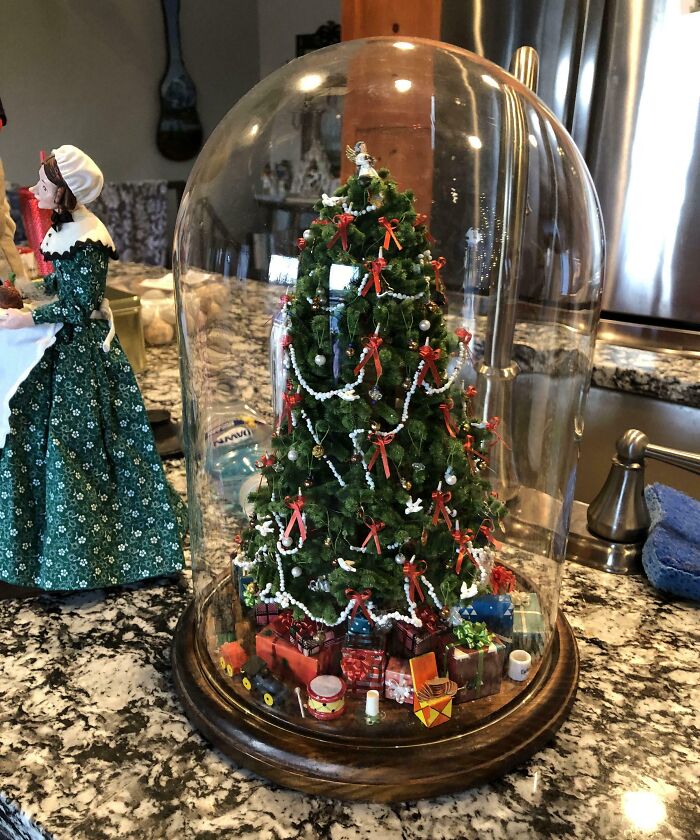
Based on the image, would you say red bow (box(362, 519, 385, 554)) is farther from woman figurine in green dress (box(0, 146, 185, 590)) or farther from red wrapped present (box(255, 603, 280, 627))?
woman figurine in green dress (box(0, 146, 185, 590))

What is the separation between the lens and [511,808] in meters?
0.50

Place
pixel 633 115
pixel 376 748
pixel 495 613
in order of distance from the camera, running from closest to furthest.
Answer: pixel 376 748 < pixel 495 613 < pixel 633 115

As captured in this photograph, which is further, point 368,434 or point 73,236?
point 73,236

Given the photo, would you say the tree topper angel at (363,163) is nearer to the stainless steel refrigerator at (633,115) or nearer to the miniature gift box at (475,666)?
the miniature gift box at (475,666)

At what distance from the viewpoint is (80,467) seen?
73cm

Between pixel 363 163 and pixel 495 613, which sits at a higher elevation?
pixel 363 163

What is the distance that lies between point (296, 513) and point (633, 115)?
1475 mm

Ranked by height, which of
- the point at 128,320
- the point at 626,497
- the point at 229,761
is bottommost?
the point at 229,761

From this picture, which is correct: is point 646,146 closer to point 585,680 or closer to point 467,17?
point 467,17

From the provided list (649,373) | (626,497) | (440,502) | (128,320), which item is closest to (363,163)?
(440,502)

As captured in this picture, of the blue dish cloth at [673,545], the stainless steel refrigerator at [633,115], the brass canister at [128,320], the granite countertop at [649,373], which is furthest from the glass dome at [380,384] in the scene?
the stainless steel refrigerator at [633,115]

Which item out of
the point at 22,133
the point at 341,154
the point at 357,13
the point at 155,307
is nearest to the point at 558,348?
the point at 341,154

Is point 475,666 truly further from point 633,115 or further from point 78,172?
point 633,115

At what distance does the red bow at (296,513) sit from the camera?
58cm
